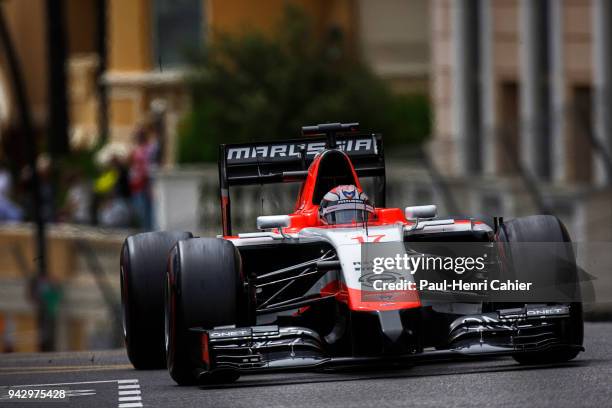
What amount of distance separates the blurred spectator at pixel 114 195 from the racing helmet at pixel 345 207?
48.2 feet

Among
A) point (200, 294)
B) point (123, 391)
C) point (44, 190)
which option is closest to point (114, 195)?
point (44, 190)

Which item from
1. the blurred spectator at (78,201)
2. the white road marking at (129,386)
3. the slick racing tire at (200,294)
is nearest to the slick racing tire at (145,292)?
the white road marking at (129,386)

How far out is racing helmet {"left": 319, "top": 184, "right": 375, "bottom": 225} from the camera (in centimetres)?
1234

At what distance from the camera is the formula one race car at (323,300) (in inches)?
439

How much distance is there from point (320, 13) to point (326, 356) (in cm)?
2787

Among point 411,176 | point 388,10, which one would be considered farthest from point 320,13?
point 411,176

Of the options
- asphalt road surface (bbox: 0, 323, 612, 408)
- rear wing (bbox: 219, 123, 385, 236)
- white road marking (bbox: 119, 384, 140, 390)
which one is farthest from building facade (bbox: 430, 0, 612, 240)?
white road marking (bbox: 119, 384, 140, 390)

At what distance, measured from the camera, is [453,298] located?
11914 mm

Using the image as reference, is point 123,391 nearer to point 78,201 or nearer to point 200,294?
point 200,294

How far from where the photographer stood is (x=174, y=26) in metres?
39.4

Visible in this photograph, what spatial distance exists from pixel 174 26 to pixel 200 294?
93.5ft

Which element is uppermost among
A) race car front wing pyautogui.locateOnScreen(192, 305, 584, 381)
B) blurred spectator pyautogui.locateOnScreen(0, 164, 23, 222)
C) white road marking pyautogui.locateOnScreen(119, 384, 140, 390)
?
race car front wing pyautogui.locateOnScreen(192, 305, 584, 381)

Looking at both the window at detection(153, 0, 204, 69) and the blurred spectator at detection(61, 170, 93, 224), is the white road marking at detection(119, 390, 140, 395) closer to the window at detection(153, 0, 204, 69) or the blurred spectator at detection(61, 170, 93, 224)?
the blurred spectator at detection(61, 170, 93, 224)

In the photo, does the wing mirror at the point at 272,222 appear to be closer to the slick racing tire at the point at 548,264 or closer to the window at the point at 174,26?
the slick racing tire at the point at 548,264
